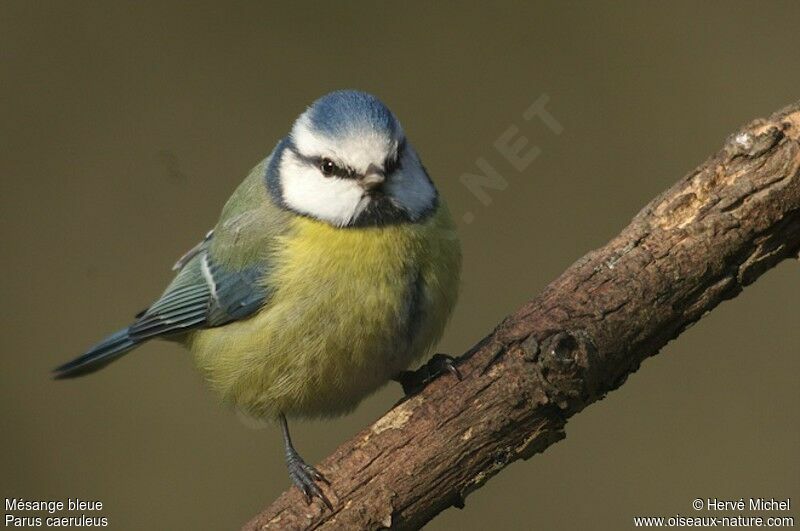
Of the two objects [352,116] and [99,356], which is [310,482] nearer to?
[352,116]

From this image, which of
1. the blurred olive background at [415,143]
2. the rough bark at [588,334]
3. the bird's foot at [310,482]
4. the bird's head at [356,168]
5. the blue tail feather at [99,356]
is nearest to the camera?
the rough bark at [588,334]

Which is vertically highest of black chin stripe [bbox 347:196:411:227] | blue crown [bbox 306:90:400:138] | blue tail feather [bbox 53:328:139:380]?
blue tail feather [bbox 53:328:139:380]

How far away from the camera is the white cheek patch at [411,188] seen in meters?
2.60

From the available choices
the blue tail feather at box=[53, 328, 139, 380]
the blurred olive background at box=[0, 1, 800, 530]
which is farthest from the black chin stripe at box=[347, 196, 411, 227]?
the blurred olive background at box=[0, 1, 800, 530]

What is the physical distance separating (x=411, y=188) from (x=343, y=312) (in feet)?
1.26

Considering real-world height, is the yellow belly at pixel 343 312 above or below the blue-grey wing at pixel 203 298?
below

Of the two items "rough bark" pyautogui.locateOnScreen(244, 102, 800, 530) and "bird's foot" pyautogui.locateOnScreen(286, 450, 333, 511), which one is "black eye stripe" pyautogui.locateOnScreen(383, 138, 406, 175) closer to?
"rough bark" pyautogui.locateOnScreen(244, 102, 800, 530)

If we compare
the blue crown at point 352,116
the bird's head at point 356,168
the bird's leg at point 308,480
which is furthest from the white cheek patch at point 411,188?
the bird's leg at point 308,480

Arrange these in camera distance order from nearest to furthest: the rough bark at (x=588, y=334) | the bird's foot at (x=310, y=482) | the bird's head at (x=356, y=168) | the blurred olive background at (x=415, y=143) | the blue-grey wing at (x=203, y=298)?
the rough bark at (x=588, y=334) → the bird's foot at (x=310, y=482) → the bird's head at (x=356, y=168) → the blue-grey wing at (x=203, y=298) → the blurred olive background at (x=415, y=143)

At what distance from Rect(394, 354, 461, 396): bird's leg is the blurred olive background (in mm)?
1418

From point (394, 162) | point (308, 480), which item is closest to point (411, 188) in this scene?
point (394, 162)

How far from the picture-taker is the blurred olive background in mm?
4176

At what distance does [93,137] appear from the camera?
4.89 m

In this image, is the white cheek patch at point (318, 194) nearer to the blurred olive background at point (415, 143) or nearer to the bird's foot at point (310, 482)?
the bird's foot at point (310, 482)
